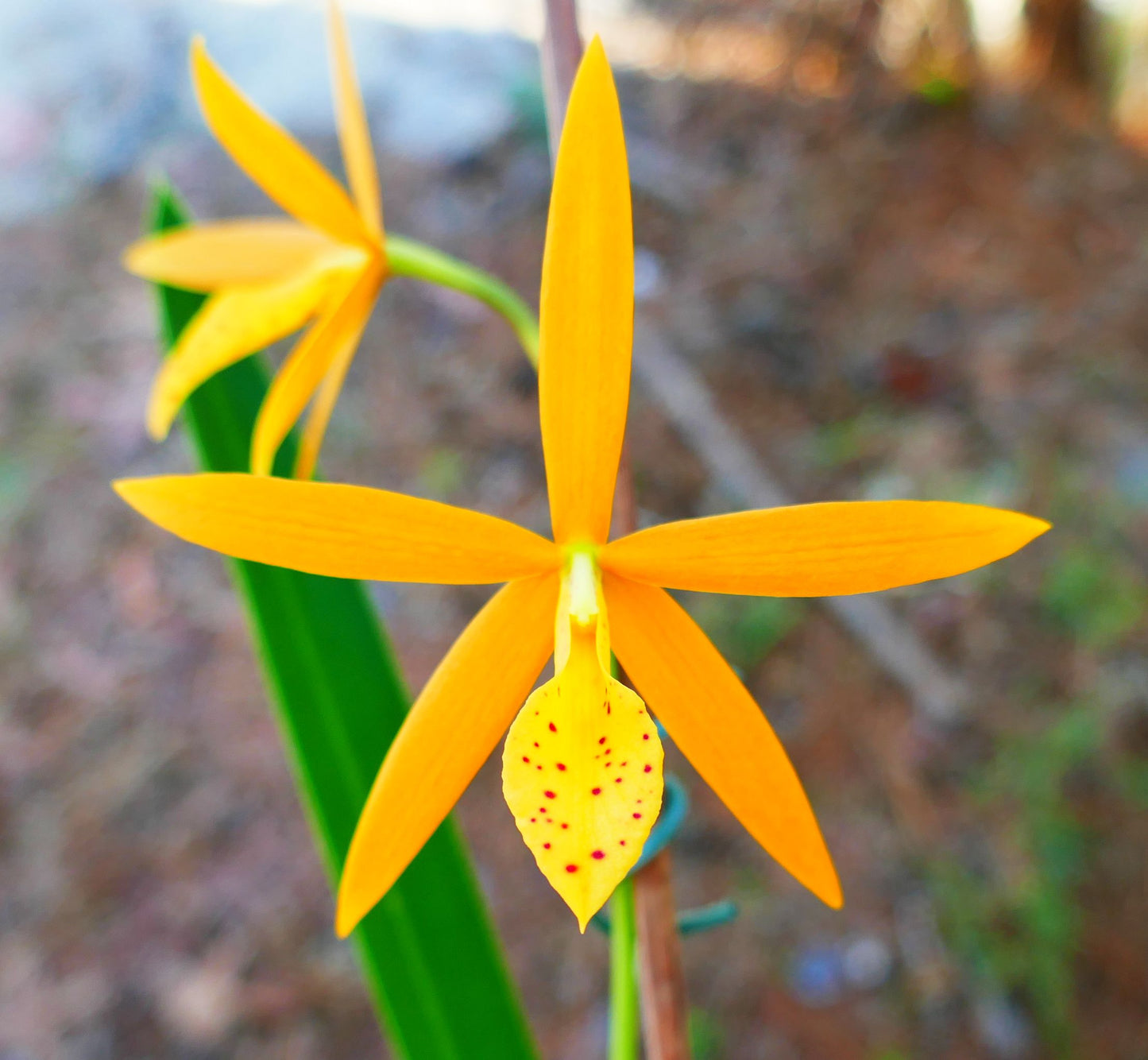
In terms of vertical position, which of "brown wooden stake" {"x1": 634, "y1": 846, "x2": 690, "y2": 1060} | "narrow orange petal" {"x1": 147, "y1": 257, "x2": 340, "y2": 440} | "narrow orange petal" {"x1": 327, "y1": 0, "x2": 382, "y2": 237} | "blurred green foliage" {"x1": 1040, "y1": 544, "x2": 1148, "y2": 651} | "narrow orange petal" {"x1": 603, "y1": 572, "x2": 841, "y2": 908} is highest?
"narrow orange petal" {"x1": 327, "y1": 0, "x2": 382, "y2": 237}

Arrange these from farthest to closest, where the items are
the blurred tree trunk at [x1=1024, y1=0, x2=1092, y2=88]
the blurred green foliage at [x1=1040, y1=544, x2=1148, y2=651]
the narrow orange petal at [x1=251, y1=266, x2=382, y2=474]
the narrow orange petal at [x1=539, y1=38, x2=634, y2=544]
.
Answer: the blurred tree trunk at [x1=1024, y1=0, x2=1092, y2=88]
the blurred green foliage at [x1=1040, y1=544, x2=1148, y2=651]
the narrow orange petal at [x1=251, y1=266, x2=382, y2=474]
the narrow orange petal at [x1=539, y1=38, x2=634, y2=544]

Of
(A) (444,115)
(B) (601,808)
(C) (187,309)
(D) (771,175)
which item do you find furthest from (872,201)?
(B) (601,808)

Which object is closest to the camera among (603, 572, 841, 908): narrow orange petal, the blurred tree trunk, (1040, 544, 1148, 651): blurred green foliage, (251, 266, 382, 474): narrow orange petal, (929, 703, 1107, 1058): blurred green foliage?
(603, 572, 841, 908): narrow orange petal

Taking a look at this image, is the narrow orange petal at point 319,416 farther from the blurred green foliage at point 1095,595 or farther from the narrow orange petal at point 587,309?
the blurred green foliage at point 1095,595

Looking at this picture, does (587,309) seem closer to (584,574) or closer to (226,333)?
(584,574)

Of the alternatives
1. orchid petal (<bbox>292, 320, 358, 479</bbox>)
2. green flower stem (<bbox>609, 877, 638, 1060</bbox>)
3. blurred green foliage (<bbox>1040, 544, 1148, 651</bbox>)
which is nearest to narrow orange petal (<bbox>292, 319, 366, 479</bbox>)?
orchid petal (<bbox>292, 320, 358, 479</bbox>)

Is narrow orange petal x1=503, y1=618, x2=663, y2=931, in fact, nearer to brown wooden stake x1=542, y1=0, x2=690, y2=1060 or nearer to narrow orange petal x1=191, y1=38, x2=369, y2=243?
brown wooden stake x1=542, y1=0, x2=690, y2=1060
